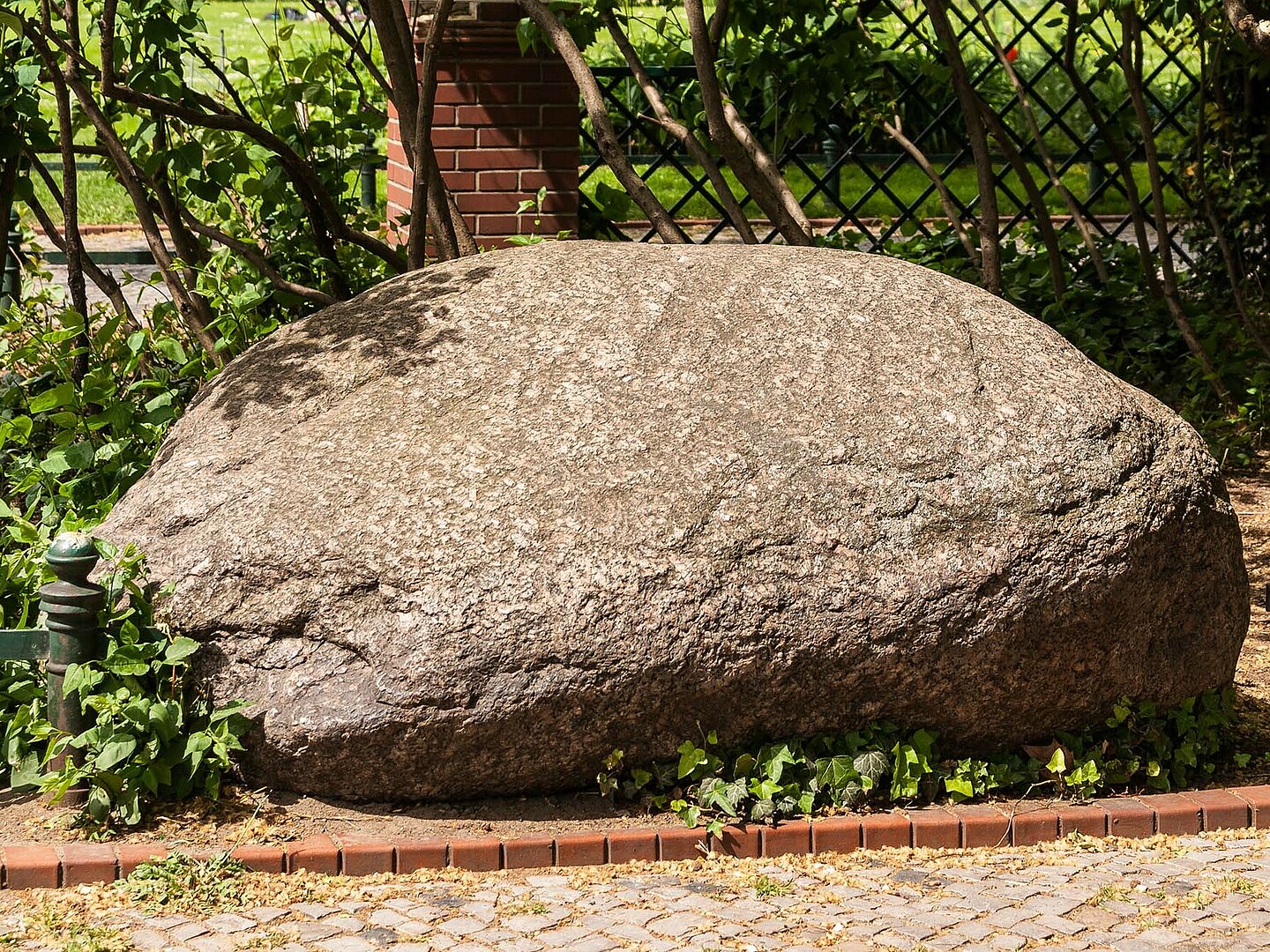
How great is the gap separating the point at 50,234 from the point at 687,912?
4506mm

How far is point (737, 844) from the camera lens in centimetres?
338

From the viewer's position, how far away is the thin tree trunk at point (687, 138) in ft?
18.8

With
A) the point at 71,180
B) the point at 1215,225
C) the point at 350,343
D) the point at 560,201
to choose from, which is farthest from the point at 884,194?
the point at 350,343

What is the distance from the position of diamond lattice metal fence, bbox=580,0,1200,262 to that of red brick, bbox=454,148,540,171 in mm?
355

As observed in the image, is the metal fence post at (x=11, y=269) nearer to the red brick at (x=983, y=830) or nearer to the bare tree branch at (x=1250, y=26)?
the red brick at (x=983, y=830)

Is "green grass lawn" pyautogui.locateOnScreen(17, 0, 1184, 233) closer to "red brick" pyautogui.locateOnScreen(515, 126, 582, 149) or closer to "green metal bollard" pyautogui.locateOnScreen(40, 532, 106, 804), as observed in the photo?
"red brick" pyautogui.locateOnScreen(515, 126, 582, 149)

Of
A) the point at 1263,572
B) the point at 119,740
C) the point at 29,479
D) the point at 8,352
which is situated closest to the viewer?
the point at 119,740

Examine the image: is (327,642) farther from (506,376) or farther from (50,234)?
(50,234)

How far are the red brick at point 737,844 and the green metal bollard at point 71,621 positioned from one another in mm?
1505

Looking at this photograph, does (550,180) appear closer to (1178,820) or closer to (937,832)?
(937,832)

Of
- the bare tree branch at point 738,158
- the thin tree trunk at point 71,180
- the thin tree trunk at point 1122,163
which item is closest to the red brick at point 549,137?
the bare tree branch at point 738,158

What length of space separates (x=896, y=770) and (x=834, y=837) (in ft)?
0.79

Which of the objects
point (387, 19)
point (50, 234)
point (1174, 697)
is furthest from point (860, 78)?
point (1174, 697)

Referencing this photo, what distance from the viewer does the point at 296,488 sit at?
3576 mm
